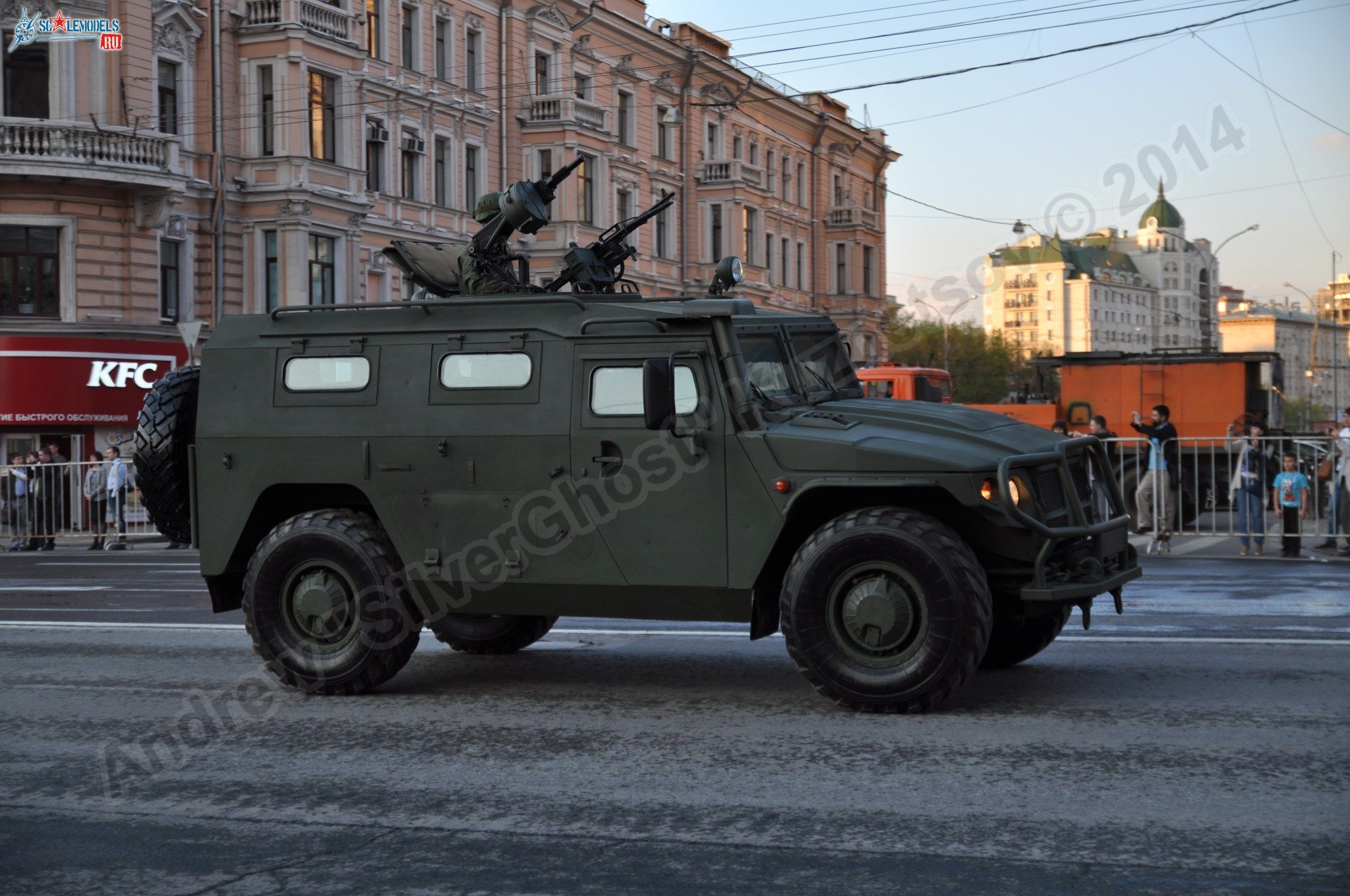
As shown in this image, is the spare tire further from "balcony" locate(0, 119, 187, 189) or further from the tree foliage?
the tree foliage

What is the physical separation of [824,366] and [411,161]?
33.9 m

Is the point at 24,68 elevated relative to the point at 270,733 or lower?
elevated

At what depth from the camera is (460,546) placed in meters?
8.23

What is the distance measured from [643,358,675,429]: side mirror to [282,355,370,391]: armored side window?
1875 mm

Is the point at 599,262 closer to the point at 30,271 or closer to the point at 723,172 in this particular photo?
the point at 30,271

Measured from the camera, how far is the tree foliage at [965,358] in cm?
10294

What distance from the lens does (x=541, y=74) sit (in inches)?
1847

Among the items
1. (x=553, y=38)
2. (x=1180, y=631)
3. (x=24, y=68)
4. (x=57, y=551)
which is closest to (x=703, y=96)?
(x=553, y=38)

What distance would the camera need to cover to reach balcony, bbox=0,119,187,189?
29.7m

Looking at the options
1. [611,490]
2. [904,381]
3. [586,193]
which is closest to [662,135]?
[586,193]

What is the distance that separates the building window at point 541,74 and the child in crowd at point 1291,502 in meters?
32.1

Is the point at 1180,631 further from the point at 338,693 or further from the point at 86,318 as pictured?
the point at 86,318

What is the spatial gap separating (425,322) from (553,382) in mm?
908

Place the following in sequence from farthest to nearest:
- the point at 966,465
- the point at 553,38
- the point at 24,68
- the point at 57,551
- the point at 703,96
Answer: the point at 703,96, the point at 553,38, the point at 24,68, the point at 57,551, the point at 966,465
